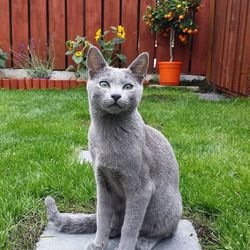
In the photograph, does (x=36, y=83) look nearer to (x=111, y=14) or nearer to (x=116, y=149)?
(x=111, y=14)

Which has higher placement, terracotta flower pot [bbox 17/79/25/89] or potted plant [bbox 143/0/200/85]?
potted plant [bbox 143/0/200/85]

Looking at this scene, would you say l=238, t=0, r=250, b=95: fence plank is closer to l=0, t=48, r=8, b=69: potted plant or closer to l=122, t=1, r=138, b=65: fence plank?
l=122, t=1, r=138, b=65: fence plank

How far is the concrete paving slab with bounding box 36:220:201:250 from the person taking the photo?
1.67 m

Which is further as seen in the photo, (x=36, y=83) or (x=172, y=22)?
(x=172, y=22)

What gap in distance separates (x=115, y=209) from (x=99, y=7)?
239 inches

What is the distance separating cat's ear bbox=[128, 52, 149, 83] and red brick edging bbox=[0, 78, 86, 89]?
5.21 m

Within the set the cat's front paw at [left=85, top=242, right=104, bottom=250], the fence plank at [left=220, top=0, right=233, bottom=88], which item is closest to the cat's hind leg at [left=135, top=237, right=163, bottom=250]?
the cat's front paw at [left=85, top=242, right=104, bottom=250]

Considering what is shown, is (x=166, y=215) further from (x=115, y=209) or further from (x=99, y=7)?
(x=99, y=7)

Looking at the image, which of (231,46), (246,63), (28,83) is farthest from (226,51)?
(28,83)

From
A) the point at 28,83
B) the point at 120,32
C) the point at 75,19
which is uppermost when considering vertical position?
the point at 75,19

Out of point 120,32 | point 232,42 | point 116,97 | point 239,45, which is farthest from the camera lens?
point 120,32

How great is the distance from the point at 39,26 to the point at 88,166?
537cm

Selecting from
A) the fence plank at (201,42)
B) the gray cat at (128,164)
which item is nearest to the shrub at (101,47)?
the fence plank at (201,42)

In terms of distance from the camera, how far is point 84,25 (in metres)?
7.25
